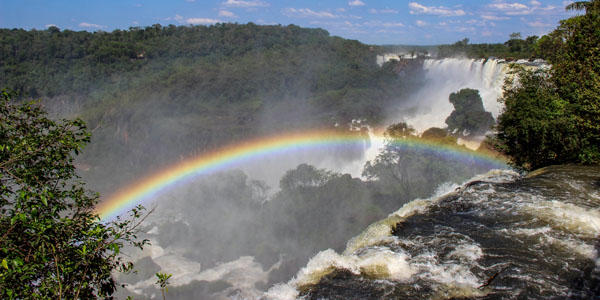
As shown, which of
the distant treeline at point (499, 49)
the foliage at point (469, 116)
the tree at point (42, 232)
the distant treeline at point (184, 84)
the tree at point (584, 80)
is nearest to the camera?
the tree at point (42, 232)

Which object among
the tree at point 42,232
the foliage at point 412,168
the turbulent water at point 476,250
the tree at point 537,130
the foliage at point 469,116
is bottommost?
the foliage at point 412,168

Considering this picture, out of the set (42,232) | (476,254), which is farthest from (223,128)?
(42,232)

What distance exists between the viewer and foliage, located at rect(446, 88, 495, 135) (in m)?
35.9

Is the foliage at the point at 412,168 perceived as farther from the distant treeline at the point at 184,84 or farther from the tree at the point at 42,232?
the tree at the point at 42,232

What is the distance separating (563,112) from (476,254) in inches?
347

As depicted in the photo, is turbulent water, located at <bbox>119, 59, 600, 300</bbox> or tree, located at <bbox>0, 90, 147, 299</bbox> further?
turbulent water, located at <bbox>119, 59, 600, 300</bbox>

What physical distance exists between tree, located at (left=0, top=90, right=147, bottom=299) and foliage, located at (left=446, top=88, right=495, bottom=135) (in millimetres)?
35469

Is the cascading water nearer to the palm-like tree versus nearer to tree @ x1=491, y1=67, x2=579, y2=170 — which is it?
the palm-like tree

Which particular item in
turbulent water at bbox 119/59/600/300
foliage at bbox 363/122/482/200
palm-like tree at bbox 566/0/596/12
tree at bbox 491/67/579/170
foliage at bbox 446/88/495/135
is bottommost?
foliage at bbox 363/122/482/200

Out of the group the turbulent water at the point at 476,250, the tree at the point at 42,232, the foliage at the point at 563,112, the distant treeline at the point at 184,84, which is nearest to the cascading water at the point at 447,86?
the distant treeline at the point at 184,84

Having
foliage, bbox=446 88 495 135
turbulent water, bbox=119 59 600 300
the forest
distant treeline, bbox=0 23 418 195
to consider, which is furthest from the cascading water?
turbulent water, bbox=119 59 600 300

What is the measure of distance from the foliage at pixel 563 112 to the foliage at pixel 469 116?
60.4ft

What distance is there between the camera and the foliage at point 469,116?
35875mm

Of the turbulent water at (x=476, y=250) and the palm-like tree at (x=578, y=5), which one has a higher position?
the palm-like tree at (x=578, y=5)
